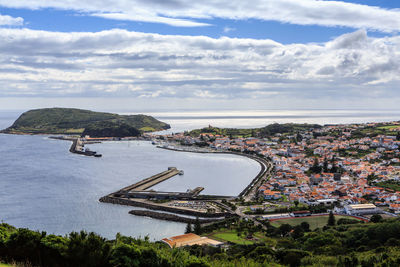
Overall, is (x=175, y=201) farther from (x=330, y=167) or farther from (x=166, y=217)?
(x=330, y=167)

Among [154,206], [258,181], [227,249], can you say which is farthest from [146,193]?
[227,249]

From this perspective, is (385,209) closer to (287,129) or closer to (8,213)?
(8,213)

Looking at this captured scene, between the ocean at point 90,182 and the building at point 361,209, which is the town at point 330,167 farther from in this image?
the ocean at point 90,182

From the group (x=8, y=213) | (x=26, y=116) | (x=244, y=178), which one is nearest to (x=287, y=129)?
(x=244, y=178)

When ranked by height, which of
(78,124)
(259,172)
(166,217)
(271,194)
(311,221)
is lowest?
(166,217)

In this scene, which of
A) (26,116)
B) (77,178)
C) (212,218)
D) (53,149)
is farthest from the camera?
(26,116)
